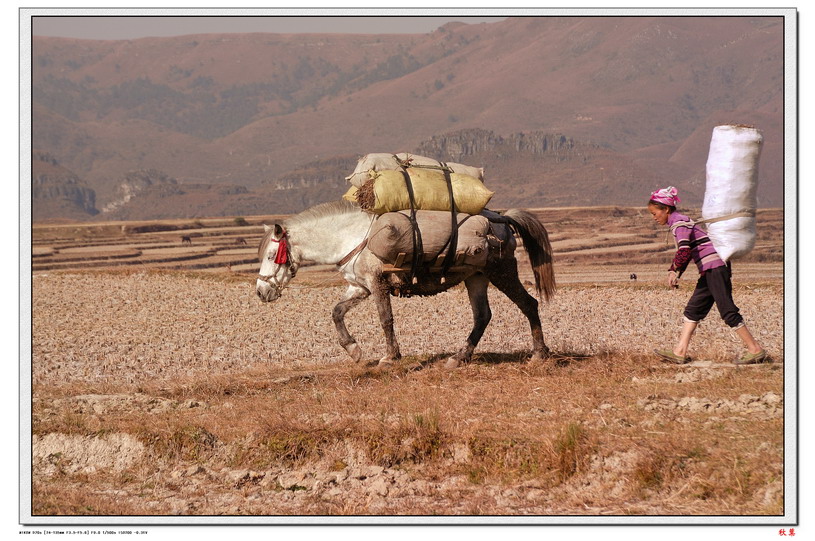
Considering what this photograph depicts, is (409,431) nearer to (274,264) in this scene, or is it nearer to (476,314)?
(476,314)

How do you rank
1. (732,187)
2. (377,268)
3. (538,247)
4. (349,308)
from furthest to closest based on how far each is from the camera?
1. (538,247)
2. (349,308)
3. (377,268)
4. (732,187)

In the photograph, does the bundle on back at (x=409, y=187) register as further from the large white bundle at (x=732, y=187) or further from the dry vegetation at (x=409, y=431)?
the large white bundle at (x=732, y=187)

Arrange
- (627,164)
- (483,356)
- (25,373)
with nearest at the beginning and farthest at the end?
(25,373) → (483,356) → (627,164)

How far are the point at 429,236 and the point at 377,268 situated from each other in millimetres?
814

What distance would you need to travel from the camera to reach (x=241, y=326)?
18.7 m

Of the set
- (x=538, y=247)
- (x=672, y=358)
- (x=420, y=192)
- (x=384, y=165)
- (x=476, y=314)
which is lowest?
(x=672, y=358)

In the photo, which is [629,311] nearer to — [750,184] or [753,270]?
[750,184]

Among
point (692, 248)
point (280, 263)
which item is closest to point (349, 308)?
point (280, 263)

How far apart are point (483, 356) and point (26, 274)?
6421 millimetres

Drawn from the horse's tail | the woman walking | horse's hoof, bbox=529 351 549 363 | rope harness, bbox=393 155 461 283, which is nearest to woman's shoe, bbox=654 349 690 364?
the woman walking

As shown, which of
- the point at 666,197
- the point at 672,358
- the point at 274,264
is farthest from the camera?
the point at 274,264

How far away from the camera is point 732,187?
9984 mm

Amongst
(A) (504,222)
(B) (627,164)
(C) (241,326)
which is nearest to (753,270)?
(C) (241,326)

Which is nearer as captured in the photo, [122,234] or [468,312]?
[468,312]
